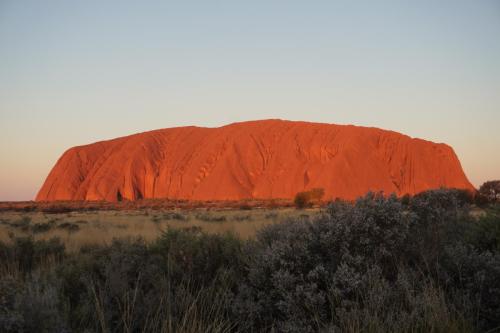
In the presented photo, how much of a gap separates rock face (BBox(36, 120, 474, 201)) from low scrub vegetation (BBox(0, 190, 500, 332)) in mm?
52868

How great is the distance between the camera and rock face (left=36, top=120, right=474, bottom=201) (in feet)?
205

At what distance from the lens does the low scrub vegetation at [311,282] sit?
3.81 meters

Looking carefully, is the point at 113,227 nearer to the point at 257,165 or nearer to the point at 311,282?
the point at 311,282

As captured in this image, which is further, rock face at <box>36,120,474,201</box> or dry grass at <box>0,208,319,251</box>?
rock face at <box>36,120,474,201</box>

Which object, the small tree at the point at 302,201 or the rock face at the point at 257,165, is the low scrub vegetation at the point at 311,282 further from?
the rock face at the point at 257,165

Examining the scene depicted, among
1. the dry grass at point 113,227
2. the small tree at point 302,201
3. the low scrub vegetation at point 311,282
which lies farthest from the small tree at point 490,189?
the low scrub vegetation at point 311,282

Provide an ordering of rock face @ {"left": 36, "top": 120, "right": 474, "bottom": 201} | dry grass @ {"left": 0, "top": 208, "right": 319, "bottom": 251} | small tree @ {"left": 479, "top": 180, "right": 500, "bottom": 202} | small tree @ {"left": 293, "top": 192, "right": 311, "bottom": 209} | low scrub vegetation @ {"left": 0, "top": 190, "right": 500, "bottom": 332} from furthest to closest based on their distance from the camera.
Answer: rock face @ {"left": 36, "top": 120, "right": 474, "bottom": 201} < small tree @ {"left": 293, "top": 192, "right": 311, "bottom": 209} < small tree @ {"left": 479, "top": 180, "right": 500, "bottom": 202} < dry grass @ {"left": 0, "top": 208, "right": 319, "bottom": 251} < low scrub vegetation @ {"left": 0, "top": 190, "right": 500, "bottom": 332}

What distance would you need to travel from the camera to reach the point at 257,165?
6806 centimetres

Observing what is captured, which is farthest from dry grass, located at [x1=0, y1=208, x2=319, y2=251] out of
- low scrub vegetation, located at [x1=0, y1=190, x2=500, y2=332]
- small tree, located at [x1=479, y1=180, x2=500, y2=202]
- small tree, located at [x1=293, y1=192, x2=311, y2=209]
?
small tree, located at [x1=479, y1=180, x2=500, y2=202]

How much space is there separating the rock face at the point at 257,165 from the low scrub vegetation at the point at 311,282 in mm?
52868

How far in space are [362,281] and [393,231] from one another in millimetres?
925

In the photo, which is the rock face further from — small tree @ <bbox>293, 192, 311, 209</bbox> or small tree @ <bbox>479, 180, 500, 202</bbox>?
small tree @ <bbox>479, 180, 500, 202</bbox>

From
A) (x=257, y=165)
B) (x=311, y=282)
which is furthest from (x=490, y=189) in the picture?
(x=311, y=282)

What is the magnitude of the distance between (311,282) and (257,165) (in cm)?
6378
